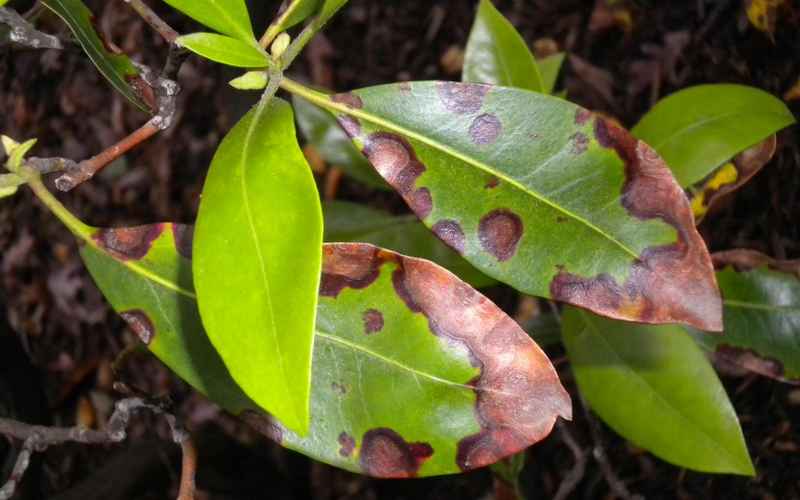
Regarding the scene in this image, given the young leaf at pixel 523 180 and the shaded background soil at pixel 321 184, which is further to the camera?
the shaded background soil at pixel 321 184

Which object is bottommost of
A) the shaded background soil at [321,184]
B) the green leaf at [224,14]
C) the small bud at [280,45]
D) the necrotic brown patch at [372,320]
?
the shaded background soil at [321,184]

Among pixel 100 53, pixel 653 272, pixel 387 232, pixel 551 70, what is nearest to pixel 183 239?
pixel 100 53

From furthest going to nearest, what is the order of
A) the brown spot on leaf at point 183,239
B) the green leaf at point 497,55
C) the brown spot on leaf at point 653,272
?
the green leaf at point 497,55
the brown spot on leaf at point 183,239
the brown spot on leaf at point 653,272

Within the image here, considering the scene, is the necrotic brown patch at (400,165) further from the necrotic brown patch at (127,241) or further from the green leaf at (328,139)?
the green leaf at (328,139)

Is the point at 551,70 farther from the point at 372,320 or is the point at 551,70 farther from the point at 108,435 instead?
Answer: the point at 108,435

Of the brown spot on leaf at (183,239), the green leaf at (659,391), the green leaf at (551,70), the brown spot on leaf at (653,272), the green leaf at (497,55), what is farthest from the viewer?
the green leaf at (551,70)

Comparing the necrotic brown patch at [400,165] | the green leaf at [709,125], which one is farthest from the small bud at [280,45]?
the green leaf at [709,125]
